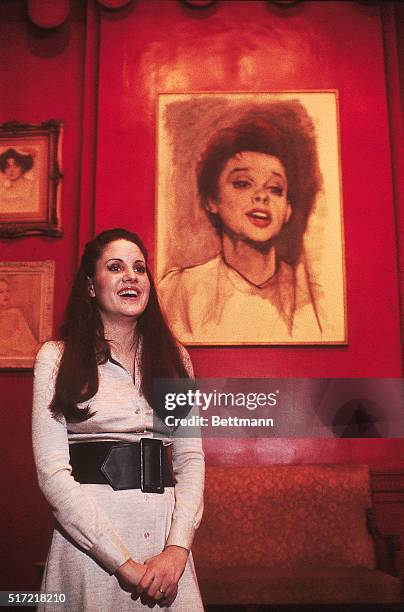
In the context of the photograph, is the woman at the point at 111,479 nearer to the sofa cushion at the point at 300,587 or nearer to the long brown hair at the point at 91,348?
the long brown hair at the point at 91,348

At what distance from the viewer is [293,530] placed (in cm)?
227

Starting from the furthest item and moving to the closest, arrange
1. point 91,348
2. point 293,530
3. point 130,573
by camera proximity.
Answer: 1. point 293,530
2. point 91,348
3. point 130,573

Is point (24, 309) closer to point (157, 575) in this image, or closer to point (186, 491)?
point (186, 491)

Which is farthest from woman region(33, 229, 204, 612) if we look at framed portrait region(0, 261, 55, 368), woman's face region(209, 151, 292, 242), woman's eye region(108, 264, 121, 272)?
woman's face region(209, 151, 292, 242)

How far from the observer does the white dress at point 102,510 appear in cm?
130

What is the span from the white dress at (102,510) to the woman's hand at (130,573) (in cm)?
1

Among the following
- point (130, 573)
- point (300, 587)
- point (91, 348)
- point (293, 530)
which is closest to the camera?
point (130, 573)

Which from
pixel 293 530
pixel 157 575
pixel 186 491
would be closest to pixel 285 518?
pixel 293 530

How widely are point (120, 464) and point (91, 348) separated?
0.91 ft

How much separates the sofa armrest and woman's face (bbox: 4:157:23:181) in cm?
182

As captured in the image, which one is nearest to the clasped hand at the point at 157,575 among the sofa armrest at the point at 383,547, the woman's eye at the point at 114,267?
the woman's eye at the point at 114,267

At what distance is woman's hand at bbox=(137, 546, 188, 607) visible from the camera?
1.29m

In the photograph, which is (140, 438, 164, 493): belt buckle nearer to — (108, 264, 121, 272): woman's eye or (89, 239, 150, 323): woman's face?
(89, 239, 150, 323): woman's face

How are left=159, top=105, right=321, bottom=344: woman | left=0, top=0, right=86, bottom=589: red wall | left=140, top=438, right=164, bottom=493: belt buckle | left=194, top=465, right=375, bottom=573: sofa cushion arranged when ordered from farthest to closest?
left=159, top=105, right=321, bottom=344: woman, left=0, top=0, right=86, bottom=589: red wall, left=194, top=465, right=375, bottom=573: sofa cushion, left=140, top=438, right=164, bottom=493: belt buckle
